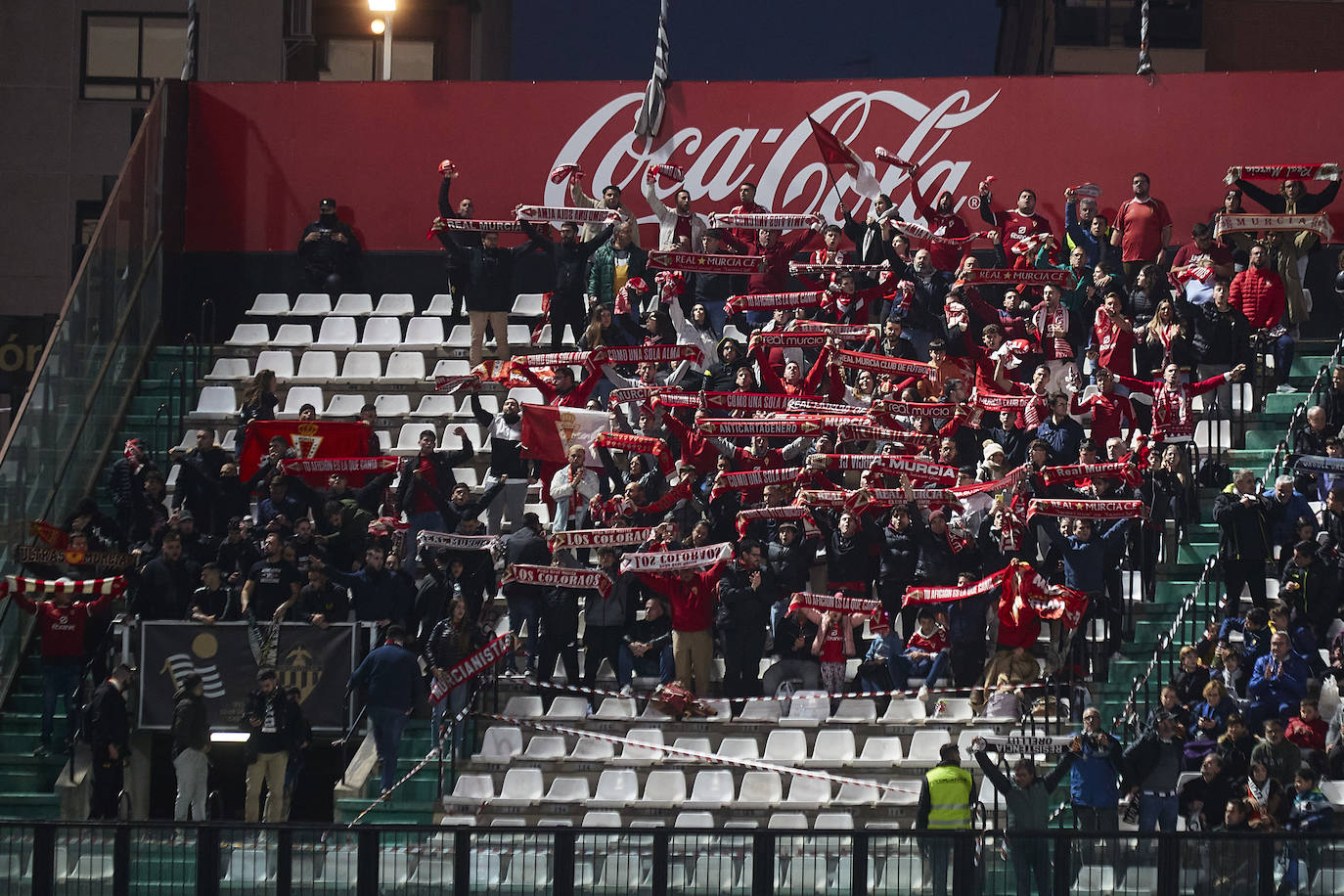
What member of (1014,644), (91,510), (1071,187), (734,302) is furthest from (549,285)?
(1014,644)

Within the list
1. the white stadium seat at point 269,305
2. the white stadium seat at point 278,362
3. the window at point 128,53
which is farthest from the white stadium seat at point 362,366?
the window at point 128,53

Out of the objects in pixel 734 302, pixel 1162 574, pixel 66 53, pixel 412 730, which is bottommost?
pixel 412 730

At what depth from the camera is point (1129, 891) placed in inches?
568

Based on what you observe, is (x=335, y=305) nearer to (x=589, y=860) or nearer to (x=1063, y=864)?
(x=589, y=860)

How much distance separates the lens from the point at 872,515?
22.2 metres

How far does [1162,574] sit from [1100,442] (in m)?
1.67

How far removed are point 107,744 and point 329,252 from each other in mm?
10814

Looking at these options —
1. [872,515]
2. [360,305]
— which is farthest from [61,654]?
[360,305]

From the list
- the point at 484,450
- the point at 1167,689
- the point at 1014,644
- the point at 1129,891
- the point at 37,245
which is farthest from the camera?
the point at 37,245

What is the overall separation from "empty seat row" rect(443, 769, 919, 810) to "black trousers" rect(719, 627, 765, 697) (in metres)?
1.17

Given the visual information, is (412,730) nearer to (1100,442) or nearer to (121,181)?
(1100,442)

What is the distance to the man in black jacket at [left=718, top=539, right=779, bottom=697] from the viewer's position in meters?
20.6

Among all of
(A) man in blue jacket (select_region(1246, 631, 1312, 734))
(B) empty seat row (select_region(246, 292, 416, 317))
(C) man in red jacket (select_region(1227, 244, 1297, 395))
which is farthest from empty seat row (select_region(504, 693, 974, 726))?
(B) empty seat row (select_region(246, 292, 416, 317))

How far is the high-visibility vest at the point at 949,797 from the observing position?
17781 millimetres
